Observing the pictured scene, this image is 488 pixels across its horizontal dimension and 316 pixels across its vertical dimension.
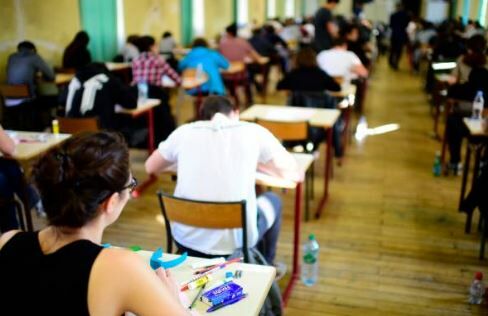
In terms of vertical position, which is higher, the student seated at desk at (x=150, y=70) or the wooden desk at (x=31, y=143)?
the student seated at desk at (x=150, y=70)

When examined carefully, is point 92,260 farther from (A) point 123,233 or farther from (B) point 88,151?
(A) point 123,233

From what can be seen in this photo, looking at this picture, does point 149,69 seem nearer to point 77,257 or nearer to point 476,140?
point 476,140

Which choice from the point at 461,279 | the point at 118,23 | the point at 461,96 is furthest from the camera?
the point at 118,23

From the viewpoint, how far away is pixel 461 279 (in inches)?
127

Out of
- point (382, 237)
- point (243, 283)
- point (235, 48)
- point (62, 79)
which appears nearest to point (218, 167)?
point (243, 283)

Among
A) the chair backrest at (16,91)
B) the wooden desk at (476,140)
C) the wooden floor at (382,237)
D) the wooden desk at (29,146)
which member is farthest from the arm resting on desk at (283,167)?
the chair backrest at (16,91)

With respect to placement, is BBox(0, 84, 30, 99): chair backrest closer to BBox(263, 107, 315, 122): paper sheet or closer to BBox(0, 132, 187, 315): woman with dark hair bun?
BBox(263, 107, 315, 122): paper sheet

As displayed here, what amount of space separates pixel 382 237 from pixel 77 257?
116 inches

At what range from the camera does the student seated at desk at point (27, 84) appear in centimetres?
577

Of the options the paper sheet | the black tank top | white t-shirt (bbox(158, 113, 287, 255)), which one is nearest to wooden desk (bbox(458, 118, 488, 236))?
the paper sheet

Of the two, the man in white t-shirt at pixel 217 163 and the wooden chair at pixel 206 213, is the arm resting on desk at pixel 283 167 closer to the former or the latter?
the man in white t-shirt at pixel 217 163

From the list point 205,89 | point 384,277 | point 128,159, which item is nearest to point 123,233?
point 384,277

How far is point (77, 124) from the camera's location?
4023 mm

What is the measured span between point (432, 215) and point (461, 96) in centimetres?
131
